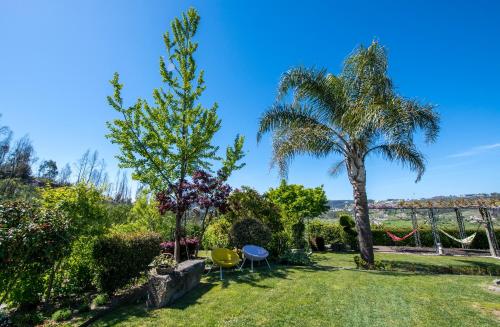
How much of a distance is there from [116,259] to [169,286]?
1.41m

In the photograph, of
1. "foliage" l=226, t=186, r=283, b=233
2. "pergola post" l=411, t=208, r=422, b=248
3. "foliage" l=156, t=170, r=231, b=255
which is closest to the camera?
"foliage" l=156, t=170, r=231, b=255

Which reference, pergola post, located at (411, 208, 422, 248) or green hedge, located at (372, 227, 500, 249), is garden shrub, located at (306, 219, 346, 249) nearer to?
green hedge, located at (372, 227, 500, 249)

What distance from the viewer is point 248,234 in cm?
942

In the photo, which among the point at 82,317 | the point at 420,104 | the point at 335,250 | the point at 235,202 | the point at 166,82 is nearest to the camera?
the point at 82,317

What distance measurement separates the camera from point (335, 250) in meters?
16.0

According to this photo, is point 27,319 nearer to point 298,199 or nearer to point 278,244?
point 278,244

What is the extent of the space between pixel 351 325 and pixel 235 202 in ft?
24.8

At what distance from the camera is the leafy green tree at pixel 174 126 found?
823cm

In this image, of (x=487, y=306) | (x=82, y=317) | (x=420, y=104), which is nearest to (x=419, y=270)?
(x=487, y=306)

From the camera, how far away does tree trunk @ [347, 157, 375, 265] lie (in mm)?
8711

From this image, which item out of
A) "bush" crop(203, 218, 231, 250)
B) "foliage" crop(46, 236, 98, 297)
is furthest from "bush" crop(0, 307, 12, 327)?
"bush" crop(203, 218, 231, 250)

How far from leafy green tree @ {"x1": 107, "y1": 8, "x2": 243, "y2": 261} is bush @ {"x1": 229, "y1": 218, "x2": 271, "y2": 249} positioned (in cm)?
208

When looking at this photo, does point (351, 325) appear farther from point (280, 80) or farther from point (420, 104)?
point (280, 80)

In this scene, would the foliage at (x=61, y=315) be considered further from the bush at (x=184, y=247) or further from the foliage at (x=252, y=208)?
the foliage at (x=252, y=208)
